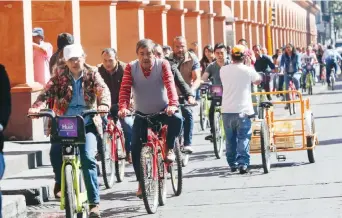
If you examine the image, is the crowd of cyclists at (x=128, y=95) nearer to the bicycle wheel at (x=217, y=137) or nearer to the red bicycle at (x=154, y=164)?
the red bicycle at (x=154, y=164)

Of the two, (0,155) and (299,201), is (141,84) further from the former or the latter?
(0,155)

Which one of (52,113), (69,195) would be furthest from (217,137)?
(69,195)

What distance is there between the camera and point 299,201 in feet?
39.5

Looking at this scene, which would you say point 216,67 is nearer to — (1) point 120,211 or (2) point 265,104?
(2) point 265,104

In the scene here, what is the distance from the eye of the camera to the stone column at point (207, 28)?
143 feet

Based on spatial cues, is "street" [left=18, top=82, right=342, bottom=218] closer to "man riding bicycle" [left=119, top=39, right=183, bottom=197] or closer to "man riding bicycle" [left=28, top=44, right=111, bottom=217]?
"man riding bicycle" [left=119, top=39, right=183, bottom=197]

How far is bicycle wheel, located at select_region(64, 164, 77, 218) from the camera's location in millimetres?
10008

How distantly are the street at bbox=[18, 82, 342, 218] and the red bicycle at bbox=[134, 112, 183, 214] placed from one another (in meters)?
0.15

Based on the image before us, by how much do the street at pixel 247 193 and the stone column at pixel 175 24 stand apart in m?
19.5

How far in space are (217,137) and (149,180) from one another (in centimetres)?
591

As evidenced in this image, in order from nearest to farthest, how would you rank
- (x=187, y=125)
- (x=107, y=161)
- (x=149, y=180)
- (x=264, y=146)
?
(x=149, y=180), (x=107, y=161), (x=264, y=146), (x=187, y=125)

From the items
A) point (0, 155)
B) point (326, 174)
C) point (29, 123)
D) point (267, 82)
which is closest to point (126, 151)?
point (326, 174)

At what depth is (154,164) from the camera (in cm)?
1185

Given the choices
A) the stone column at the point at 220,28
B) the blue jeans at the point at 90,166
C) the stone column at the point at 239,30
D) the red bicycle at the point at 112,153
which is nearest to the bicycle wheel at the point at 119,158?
the red bicycle at the point at 112,153
